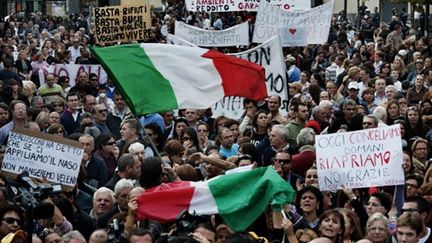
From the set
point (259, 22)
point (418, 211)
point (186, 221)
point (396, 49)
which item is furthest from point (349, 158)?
point (396, 49)

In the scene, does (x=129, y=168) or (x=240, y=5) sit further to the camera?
(x=240, y=5)

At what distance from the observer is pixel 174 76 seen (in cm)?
1395

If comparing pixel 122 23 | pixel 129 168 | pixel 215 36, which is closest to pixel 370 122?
pixel 129 168

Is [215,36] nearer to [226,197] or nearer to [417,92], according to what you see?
[417,92]

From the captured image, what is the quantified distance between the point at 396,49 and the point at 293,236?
20067 mm

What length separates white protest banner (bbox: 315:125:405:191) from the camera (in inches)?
484

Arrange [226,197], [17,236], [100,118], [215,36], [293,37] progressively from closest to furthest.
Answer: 1. [17,236]
2. [226,197]
3. [100,118]
4. [215,36]
5. [293,37]

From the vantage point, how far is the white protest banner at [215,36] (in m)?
22.9

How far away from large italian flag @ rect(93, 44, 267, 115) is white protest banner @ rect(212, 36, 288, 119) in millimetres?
2525

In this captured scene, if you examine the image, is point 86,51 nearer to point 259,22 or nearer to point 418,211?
point 259,22

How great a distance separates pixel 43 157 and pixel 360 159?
262cm

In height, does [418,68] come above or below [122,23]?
below

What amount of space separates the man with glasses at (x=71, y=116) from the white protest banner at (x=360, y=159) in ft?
17.0

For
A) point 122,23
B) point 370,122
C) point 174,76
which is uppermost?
point 174,76
